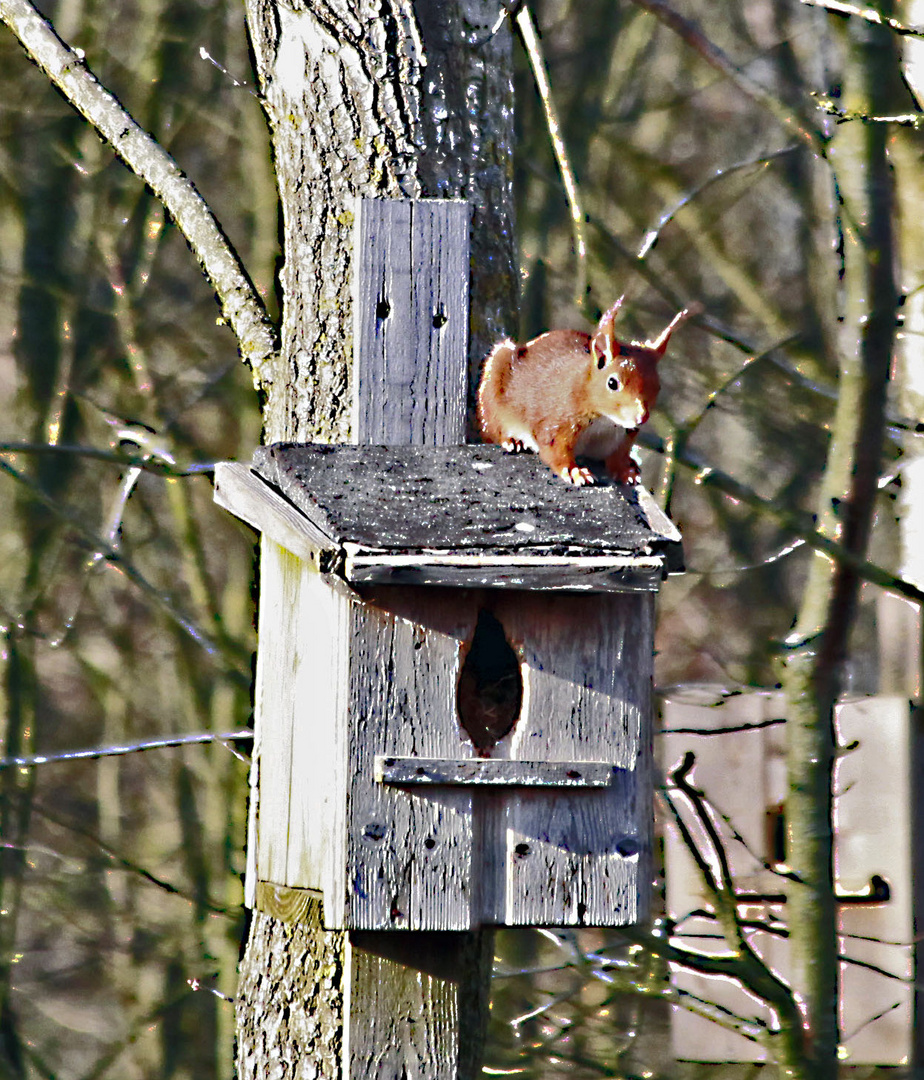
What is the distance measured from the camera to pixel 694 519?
9734 mm

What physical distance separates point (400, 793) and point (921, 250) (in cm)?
293

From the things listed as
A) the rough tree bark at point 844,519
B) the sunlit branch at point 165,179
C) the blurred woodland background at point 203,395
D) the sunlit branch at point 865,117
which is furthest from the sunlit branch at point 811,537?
the blurred woodland background at point 203,395

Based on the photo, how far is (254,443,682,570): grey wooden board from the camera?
222 cm

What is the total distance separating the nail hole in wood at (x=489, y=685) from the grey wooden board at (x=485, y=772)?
0.17 metres

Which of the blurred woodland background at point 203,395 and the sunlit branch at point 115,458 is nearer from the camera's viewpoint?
the sunlit branch at point 115,458

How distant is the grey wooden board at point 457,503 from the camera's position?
87.4 inches

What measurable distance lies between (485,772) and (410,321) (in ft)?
3.00

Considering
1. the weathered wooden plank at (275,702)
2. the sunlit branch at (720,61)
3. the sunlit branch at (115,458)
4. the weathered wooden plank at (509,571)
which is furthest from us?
the sunlit branch at (115,458)

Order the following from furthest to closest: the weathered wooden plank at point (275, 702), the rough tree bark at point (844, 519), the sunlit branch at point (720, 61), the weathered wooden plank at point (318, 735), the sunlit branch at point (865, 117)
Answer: the rough tree bark at point (844, 519), the sunlit branch at point (720, 61), the sunlit branch at point (865, 117), the weathered wooden plank at point (275, 702), the weathered wooden plank at point (318, 735)

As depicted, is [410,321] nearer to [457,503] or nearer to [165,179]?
[457,503]

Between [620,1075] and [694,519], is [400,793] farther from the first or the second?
[694,519]

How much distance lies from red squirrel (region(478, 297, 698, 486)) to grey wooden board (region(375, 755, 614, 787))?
0.52m

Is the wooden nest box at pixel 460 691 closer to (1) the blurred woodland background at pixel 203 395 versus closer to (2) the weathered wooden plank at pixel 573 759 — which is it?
(2) the weathered wooden plank at pixel 573 759

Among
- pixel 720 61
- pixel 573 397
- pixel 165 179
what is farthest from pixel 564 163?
pixel 573 397
